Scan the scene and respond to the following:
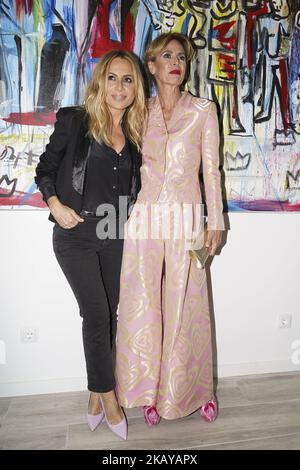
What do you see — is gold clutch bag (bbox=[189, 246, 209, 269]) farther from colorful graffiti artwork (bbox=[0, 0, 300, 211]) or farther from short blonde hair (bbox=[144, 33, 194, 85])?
short blonde hair (bbox=[144, 33, 194, 85])

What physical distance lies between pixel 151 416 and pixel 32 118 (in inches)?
61.9

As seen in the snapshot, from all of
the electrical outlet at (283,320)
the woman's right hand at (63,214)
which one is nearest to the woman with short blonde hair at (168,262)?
the woman's right hand at (63,214)

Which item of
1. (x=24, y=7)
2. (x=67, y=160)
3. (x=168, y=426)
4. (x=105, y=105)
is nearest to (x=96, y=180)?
(x=67, y=160)

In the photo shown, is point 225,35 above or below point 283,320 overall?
above

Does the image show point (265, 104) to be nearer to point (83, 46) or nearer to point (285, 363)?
point (83, 46)

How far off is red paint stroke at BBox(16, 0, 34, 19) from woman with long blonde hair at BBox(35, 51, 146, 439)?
53 cm

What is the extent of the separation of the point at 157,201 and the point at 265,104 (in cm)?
92

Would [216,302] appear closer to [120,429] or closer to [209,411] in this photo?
[209,411]

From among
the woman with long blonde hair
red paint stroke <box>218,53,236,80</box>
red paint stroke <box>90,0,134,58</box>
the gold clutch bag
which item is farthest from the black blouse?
red paint stroke <box>218,53,236,80</box>

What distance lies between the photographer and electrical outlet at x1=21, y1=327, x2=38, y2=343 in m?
2.04

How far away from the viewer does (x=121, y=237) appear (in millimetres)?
1729

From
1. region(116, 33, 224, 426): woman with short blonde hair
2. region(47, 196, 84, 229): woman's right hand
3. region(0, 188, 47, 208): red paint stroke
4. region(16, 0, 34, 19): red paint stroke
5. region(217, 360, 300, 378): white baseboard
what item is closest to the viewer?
region(47, 196, 84, 229): woman's right hand

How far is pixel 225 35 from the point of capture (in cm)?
197

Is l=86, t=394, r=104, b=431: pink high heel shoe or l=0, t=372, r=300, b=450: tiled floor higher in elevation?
l=86, t=394, r=104, b=431: pink high heel shoe
